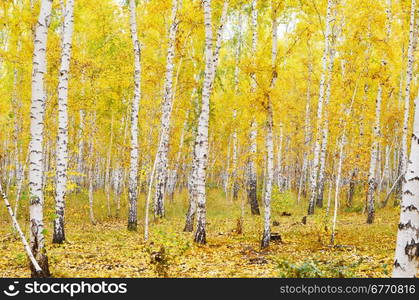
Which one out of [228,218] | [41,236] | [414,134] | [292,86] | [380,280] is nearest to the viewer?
[414,134]

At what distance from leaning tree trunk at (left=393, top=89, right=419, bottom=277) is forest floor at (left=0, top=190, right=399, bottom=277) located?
1932mm

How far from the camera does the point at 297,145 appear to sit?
32906 millimetres

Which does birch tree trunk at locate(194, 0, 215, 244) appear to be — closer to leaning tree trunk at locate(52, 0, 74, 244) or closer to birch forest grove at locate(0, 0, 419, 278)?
birch forest grove at locate(0, 0, 419, 278)

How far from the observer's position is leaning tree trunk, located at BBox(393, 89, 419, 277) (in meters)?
4.14

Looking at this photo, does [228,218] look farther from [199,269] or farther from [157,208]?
[199,269]

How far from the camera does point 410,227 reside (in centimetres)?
416

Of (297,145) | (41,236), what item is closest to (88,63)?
(41,236)

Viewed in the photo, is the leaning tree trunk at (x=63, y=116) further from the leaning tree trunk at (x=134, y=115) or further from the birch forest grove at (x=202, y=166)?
the leaning tree trunk at (x=134, y=115)

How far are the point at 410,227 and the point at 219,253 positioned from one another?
6496 millimetres

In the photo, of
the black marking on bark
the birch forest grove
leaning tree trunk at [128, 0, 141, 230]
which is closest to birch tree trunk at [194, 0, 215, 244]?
the birch forest grove

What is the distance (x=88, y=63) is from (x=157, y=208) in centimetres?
654

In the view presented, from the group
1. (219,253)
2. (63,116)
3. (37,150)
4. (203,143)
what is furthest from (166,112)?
(37,150)

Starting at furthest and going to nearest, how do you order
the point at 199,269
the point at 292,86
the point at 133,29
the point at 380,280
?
the point at 292,86, the point at 133,29, the point at 199,269, the point at 380,280

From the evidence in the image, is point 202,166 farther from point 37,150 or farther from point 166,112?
point 37,150
